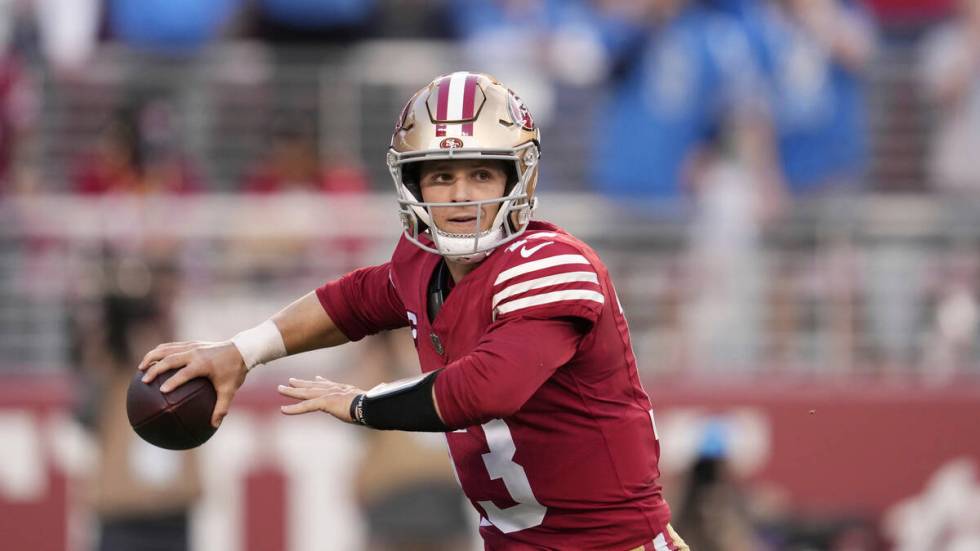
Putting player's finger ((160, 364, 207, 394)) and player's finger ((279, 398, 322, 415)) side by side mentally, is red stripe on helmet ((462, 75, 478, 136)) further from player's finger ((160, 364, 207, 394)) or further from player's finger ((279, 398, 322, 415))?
player's finger ((160, 364, 207, 394))

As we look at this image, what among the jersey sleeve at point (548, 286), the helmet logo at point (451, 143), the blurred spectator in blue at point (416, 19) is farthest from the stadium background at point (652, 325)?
the jersey sleeve at point (548, 286)

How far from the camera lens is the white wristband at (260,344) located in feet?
14.9

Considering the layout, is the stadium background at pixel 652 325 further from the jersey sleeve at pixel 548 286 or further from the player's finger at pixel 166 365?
the jersey sleeve at pixel 548 286

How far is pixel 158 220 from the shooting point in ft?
27.8

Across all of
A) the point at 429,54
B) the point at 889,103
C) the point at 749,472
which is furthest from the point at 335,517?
the point at 889,103

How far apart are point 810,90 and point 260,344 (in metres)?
5.30

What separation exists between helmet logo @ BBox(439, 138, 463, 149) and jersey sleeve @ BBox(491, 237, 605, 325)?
316 mm

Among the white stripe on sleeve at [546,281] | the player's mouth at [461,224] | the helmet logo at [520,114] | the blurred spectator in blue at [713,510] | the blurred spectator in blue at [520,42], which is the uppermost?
the blurred spectator in blue at [520,42]

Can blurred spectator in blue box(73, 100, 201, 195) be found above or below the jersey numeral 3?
above

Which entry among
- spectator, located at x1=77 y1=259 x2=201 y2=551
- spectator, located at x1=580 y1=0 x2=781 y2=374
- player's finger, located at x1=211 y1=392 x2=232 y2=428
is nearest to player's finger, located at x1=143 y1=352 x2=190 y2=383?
player's finger, located at x1=211 y1=392 x2=232 y2=428

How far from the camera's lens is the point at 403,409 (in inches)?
154

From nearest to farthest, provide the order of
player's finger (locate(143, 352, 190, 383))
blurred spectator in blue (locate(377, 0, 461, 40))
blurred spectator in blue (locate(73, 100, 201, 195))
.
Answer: player's finger (locate(143, 352, 190, 383)) < blurred spectator in blue (locate(73, 100, 201, 195)) < blurred spectator in blue (locate(377, 0, 461, 40))

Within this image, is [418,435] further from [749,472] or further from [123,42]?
[123,42]

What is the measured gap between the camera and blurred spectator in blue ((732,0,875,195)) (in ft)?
29.9
